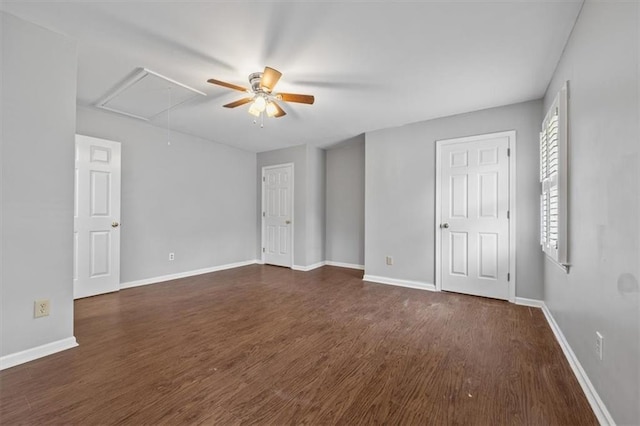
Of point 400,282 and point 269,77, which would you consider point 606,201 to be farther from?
point 400,282

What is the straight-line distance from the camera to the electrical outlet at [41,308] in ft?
6.51

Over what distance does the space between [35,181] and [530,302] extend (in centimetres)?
493

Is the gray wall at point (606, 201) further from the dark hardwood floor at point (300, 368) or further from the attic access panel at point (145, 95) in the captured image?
the attic access panel at point (145, 95)

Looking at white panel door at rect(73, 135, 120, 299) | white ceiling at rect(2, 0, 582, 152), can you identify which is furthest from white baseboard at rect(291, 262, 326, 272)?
white ceiling at rect(2, 0, 582, 152)

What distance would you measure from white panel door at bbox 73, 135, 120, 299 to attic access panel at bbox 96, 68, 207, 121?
0.57 metres

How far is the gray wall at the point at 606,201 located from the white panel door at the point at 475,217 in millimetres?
1365

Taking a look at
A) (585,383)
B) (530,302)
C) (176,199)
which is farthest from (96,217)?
(530,302)

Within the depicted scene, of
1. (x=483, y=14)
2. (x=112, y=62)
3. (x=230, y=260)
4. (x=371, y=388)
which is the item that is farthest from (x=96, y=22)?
(x=230, y=260)

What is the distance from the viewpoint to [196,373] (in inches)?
71.7

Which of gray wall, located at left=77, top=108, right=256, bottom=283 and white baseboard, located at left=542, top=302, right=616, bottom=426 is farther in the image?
gray wall, located at left=77, top=108, right=256, bottom=283

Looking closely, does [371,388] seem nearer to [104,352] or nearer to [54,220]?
[104,352]

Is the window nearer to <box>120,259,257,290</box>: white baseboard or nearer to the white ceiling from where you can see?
the white ceiling

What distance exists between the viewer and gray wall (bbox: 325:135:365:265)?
17.5 ft

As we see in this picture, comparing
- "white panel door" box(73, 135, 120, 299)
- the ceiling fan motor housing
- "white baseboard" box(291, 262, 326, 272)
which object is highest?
the ceiling fan motor housing
